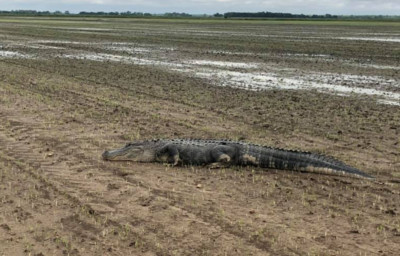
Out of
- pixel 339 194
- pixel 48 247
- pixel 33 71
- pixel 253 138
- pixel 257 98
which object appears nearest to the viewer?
pixel 48 247

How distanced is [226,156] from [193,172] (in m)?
0.62

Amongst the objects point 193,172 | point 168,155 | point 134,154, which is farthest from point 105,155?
point 193,172

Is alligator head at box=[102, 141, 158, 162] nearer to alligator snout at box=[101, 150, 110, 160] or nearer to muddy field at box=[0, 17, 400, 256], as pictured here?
alligator snout at box=[101, 150, 110, 160]

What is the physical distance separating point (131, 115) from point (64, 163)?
3.97 meters

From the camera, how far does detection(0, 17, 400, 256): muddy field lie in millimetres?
5656

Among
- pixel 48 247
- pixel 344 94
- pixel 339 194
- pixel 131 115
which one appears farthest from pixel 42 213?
pixel 344 94

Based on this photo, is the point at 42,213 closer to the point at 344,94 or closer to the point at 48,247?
the point at 48,247

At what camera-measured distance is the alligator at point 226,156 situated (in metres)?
7.86

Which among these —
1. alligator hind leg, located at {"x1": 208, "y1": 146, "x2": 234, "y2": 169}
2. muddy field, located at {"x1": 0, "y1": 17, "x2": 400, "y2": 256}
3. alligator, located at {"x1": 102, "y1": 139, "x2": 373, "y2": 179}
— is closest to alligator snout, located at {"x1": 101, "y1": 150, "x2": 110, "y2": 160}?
Answer: alligator, located at {"x1": 102, "y1": 139, "x2": 373, "y2": 179}

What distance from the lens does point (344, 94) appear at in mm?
15508

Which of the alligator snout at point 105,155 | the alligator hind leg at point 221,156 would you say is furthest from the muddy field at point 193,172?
the alligator hind leg at point 221,156

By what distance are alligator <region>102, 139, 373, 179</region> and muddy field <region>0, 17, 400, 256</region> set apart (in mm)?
169

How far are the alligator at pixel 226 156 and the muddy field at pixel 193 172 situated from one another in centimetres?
17

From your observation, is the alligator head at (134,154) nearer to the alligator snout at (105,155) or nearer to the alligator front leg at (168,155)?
the alligator snout at (105,155)
